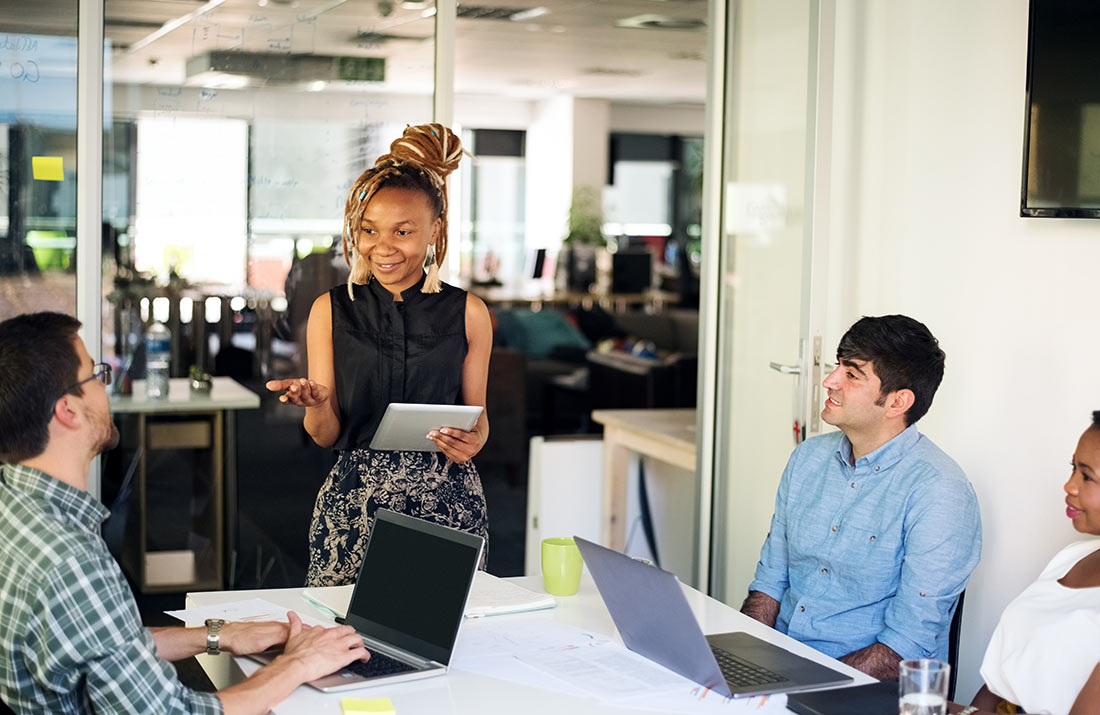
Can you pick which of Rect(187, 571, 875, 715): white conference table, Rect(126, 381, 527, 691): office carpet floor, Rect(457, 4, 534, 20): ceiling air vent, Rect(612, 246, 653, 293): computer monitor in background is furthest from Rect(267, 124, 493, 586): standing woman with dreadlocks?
Rect(612, 246, 653, 293): computer monitor in background

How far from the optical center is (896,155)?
11.4 ft

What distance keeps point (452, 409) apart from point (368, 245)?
505 millimetres

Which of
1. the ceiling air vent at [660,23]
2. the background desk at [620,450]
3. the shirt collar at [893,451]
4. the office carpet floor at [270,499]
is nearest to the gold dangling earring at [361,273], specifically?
the shirt collar at [893,451]

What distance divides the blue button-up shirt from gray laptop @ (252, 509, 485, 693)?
101cm

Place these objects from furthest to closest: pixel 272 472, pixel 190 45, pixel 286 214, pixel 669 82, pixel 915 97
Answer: pixel 669 82
pixel 272 472
pixel 286 214
pixel 190 45
pixel 915 97

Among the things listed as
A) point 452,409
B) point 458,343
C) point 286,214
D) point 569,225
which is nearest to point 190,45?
point 286,214

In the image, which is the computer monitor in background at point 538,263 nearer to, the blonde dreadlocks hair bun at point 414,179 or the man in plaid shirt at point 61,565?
the blonde dreadlocks hair bun at point 414,179

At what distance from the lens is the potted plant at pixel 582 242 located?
1203 cm

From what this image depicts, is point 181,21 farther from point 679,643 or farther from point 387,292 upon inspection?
point 679,643

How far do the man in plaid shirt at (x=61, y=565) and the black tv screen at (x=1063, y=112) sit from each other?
78.3 inches

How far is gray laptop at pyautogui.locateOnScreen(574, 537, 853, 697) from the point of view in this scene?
79.7 inches

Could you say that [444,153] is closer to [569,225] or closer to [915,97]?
[915,97]

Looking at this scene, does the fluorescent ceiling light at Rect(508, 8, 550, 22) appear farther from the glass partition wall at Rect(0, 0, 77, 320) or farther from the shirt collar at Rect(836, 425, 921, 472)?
the shirt collar at Rect(836, 425, 921, 472)

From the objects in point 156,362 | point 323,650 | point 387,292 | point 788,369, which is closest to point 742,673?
point 323,650
